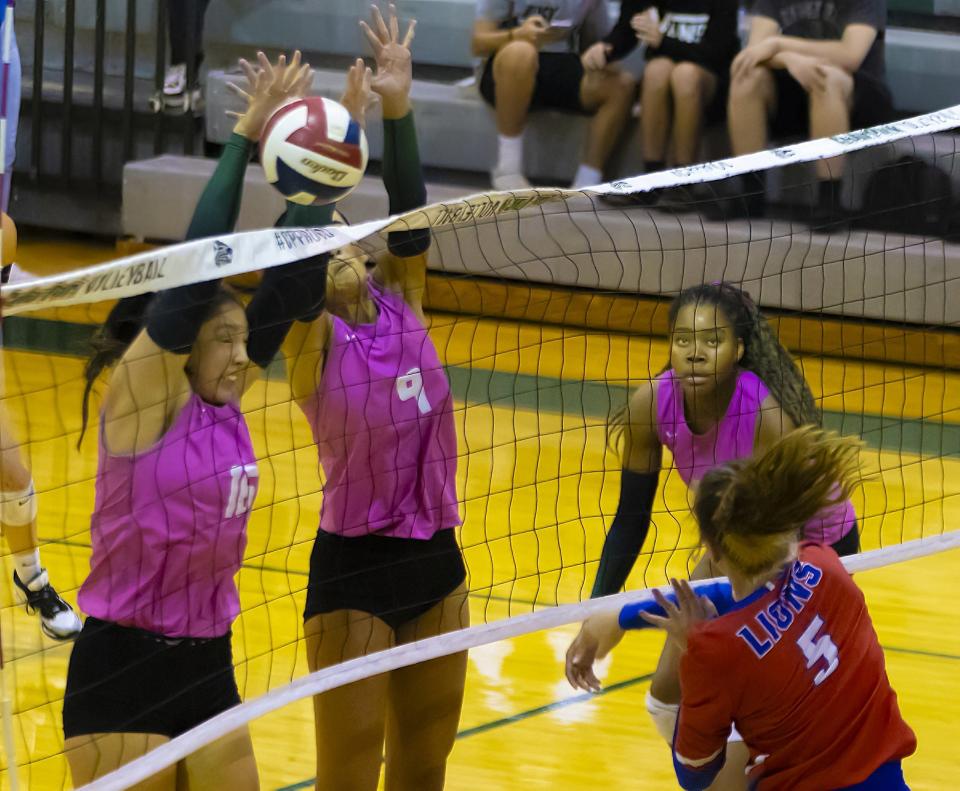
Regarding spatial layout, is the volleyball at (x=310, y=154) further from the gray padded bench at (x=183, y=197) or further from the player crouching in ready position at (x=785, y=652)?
the gray padded bench at (x=183, y=197)

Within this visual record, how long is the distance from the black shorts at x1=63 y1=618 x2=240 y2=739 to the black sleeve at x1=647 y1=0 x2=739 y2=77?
607 centimetres

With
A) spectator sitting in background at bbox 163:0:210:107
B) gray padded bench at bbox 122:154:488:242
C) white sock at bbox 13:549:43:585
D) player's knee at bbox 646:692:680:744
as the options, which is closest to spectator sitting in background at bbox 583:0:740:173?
gray padded bench at bbox 122:154:488:242

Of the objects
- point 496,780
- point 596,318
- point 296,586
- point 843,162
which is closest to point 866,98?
point 843,162

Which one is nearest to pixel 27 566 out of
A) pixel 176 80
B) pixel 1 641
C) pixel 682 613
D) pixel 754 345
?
pixel 1 641

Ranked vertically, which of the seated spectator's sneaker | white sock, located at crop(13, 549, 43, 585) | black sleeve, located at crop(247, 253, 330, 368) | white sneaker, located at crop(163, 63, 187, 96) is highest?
black sleeve, located at crop(247, 253, 330, 368)

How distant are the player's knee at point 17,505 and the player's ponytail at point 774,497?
2.41 metres

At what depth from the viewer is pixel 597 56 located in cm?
841

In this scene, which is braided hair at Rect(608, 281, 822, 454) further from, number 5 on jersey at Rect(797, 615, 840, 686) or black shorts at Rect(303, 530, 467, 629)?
number 5 on jersey at Rect(797, 615, 840, 686)

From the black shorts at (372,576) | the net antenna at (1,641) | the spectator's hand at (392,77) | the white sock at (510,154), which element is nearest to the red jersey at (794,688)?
the black shorts at (372,576)

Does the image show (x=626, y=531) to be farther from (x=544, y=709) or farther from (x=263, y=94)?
(x=263, y=94)

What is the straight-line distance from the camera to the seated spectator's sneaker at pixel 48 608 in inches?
176

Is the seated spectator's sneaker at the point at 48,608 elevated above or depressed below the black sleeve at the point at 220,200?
below

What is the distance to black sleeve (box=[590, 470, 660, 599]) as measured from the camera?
3.42m

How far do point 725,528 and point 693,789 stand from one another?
53 cm
